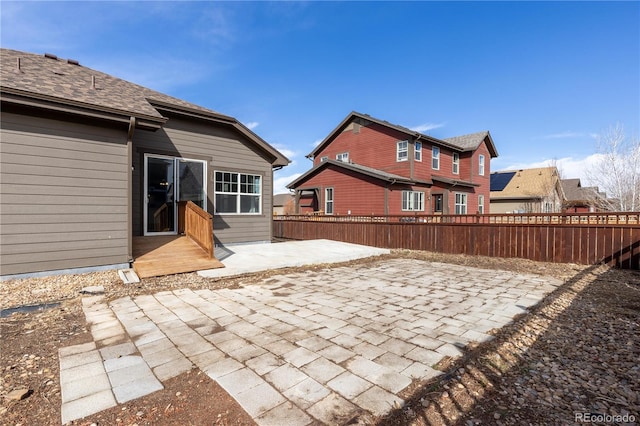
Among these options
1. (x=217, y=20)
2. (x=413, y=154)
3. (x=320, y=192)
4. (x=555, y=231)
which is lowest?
(x=555, y=231)

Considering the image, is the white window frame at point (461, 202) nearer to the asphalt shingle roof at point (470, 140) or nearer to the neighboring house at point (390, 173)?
the neighboring house at point (390, 173)

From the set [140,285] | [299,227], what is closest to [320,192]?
[299,227]

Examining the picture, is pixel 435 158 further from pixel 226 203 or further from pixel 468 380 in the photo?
pixel 468 380

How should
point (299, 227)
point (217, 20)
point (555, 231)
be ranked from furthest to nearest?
point (299, 227) → point (217, 20) → point (555, 231)

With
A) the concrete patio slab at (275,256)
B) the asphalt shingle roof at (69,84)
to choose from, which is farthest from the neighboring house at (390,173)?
the asphalt shingle roof at (69,84)

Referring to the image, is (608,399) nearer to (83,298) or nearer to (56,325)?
(56,325)

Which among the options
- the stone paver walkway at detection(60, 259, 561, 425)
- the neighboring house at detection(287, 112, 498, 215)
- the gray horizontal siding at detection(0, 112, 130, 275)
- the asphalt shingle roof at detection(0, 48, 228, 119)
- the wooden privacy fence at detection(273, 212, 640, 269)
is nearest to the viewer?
the stone paver walkway at detection(60, 259, 561, 425)

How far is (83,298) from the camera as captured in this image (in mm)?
4434

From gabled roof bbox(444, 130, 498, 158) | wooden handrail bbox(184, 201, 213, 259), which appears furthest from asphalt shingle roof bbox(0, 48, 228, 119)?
gabled roof bbox(444, 130, 498, 158)

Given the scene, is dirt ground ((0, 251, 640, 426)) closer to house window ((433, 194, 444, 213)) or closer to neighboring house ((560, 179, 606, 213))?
house window ((433, 194, 444, 213))

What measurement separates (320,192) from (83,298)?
15628mm

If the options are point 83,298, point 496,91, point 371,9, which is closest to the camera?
point 83,298

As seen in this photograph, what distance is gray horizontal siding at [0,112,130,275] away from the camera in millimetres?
5133

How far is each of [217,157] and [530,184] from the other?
29.9 meters
